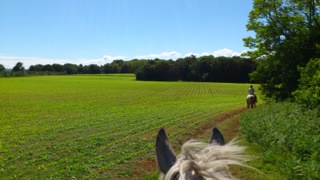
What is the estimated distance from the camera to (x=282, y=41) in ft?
82.6

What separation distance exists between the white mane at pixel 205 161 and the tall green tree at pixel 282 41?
2429 centimetres

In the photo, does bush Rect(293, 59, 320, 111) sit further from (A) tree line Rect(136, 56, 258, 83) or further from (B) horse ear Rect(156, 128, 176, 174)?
(A) tree line Rect(136, 56, 258, 83)

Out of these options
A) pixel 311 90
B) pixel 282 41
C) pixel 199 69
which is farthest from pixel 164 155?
pixel 199 69

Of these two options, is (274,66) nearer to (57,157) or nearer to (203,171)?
(57,157)

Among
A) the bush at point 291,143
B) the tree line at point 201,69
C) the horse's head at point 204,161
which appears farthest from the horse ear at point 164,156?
the tree line at point 201,69

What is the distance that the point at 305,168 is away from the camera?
586cm

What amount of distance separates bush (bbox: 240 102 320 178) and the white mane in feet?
15.7

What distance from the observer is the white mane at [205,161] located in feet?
4.50

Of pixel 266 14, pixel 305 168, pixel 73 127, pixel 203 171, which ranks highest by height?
pixel 266 14

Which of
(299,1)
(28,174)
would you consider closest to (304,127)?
(28,174)

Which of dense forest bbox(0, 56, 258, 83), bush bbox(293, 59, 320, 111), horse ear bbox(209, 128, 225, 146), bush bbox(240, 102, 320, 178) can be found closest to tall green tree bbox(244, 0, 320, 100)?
bush bbox(293, 59, 320, 111)

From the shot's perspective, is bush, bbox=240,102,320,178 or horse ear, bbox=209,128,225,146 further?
bush, bbox=240,102,320,178

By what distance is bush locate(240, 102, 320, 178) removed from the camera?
242 inches

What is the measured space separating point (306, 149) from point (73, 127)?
14.5m
